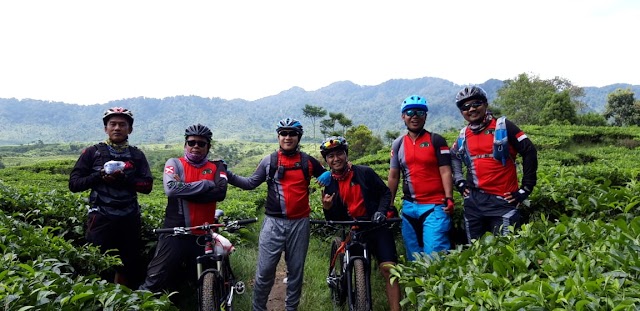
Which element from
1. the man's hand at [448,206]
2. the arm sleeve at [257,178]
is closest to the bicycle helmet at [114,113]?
the arm sleeve at [257,178]

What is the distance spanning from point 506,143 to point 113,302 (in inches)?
156

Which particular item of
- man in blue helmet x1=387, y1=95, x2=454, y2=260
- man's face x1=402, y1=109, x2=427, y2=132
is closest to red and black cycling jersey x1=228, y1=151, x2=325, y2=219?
man in blue helmet x1=387, y1=95, x2=454, y2=260

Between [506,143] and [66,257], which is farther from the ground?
[506,143]

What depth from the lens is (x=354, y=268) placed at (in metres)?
4.43

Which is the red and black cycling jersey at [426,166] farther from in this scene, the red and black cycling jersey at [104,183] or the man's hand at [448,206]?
the red and black cycling jersey at [104,183]

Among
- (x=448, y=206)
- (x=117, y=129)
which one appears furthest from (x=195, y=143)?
(x=448, y=206)

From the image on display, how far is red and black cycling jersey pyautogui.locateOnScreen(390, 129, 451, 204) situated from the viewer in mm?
4723

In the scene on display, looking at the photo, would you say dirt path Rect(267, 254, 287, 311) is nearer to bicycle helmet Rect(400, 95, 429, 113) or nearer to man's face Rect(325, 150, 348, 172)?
man's face Rect(325, 150, 348, 172)

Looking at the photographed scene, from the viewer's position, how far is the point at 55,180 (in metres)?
23.1

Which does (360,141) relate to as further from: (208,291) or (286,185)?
(208,291)

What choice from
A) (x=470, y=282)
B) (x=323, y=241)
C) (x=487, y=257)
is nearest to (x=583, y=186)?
(x=487, y=257)

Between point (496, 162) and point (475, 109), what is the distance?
2.12ft

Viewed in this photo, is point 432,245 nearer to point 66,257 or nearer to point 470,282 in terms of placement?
point 470,282

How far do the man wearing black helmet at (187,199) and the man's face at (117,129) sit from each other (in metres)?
0.80
